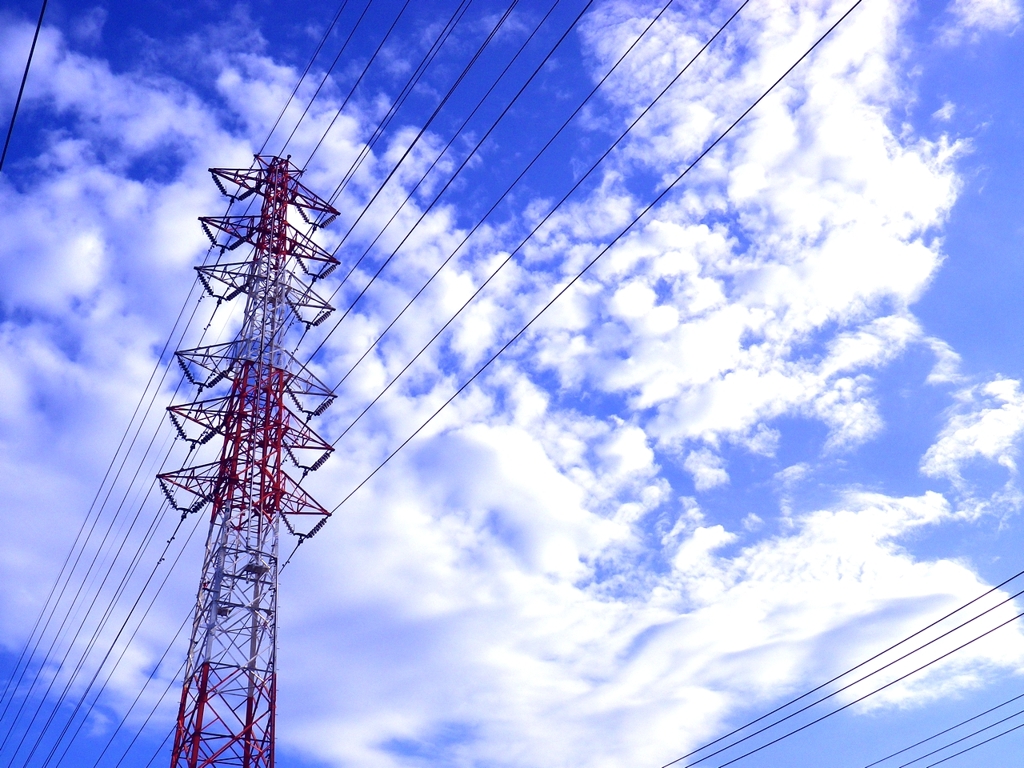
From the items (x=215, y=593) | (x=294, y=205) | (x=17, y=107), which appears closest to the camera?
(x=17, y=107)

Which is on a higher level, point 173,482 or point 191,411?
point 191,411

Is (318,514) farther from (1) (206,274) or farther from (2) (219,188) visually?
(2) (219,188)

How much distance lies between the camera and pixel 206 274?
33531 mm

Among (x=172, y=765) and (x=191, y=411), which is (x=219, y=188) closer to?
(x=191, y=411)

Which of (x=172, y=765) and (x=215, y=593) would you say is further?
(x=215, y=593)

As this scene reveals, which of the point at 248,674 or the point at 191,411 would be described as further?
the point at 191,411

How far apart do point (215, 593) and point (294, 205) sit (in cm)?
1438

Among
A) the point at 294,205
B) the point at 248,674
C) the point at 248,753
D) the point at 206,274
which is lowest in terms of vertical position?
the point at 248,753

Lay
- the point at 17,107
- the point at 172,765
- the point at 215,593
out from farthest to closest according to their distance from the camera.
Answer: the point at 215,593, the point at 172,765, the point at 17,107

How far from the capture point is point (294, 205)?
35.7 meters

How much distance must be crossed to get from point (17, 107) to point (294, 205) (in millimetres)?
Answer: 22502

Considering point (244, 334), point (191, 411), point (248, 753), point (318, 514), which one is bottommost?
point (248, 753)

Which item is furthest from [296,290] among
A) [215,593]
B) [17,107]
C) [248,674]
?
[17,107]

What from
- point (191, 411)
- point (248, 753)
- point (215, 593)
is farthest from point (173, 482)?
point (248, 753)
